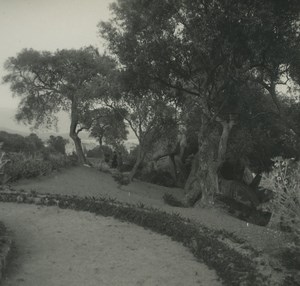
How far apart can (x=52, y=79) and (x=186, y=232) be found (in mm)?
23883

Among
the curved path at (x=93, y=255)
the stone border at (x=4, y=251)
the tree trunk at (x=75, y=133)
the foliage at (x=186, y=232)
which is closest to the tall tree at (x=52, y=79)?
the tree trunk at (x=75, y=133)

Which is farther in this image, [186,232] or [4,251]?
[186,232]

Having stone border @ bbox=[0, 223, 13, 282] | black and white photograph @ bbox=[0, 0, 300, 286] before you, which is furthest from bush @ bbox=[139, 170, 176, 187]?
stone border @ bbox=[0, 223, 13, 282]

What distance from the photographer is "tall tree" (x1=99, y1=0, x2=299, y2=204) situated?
1686 cm

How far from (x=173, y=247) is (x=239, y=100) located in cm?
1153

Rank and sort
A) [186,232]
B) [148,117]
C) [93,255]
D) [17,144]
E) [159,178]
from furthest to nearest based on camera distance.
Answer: [17,144], [159,178], [148,117], [186,232], [93,255]

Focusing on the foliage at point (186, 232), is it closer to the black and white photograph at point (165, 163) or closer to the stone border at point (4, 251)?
the black and white photograph at point (165, 163)

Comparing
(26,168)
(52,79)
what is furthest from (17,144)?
(26,168)

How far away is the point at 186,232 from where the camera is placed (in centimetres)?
1266

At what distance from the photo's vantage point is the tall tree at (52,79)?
1268 inches

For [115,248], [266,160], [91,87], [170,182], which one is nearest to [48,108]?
[91,87]

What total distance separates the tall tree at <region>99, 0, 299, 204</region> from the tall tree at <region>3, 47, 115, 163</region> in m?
11.7

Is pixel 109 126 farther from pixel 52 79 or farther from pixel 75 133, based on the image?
pixel 52 79

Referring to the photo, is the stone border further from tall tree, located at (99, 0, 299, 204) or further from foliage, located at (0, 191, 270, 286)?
tall tree, located at (99, 0, 299, 204)
